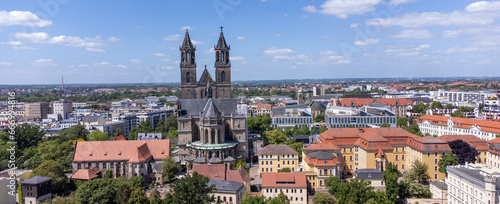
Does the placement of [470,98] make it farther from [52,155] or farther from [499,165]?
[52,155]

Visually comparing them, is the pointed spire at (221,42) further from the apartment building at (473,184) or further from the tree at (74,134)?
the apartment building at (473,184)

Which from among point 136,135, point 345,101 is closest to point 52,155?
point 136,135

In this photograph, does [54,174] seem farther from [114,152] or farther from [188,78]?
[188,78]

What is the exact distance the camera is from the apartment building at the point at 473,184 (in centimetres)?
3647

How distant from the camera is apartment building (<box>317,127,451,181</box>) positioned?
51125 mm

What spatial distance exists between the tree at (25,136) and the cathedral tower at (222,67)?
135ft

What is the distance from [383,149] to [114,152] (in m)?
42.3

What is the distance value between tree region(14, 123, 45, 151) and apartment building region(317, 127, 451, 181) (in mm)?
61487

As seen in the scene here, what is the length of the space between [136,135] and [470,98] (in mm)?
144429

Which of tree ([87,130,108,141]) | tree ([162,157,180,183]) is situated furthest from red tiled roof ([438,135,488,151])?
tree ([87,130,108,141])

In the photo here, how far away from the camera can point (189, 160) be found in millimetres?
56969

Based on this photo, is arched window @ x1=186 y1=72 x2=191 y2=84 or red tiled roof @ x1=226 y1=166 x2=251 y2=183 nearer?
red tiled roof @ x1=226 y1=166 x2=251 y2=183

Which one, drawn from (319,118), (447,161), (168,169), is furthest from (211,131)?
(319,118)

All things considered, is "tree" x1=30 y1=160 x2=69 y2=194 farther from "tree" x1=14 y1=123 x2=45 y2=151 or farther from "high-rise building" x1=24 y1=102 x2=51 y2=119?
"high-rise building" x1=24 y1=102 x2=51 y2=119
